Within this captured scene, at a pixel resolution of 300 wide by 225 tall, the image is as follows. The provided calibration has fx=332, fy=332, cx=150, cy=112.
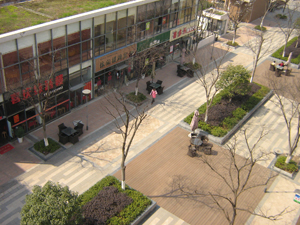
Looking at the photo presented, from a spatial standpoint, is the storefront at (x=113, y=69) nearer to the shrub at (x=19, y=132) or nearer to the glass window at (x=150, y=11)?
the glass window at (x=150, y=11)

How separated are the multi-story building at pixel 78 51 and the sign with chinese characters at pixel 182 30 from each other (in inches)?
5.4

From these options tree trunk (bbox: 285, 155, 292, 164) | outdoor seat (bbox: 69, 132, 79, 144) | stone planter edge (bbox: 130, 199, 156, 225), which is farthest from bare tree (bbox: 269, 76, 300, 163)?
outdoor seat (bbox: 69, 132, 79, 144)

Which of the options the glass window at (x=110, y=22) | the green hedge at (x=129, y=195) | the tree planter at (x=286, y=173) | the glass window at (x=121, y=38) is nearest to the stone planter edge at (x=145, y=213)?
the green hedge at (x=129, y=195)

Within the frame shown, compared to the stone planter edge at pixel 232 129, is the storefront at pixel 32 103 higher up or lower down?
higher up

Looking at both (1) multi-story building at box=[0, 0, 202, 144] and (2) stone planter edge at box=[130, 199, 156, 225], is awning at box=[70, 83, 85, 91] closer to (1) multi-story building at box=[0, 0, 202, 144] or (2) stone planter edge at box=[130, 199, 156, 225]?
(1) multi-story building at box=[0, 0, 202, 144]

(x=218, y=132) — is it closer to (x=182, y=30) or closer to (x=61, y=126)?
(x=61, y=126)

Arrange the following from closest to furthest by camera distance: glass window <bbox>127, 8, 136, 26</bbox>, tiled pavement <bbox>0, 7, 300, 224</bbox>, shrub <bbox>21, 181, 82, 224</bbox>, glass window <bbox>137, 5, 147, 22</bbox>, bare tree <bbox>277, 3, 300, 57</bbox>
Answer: shrub <bbox>21, 181, 82, 224</bbox>
tiled pavement <bbox>0, 7, 300, 224</bbox>
glass window <bbox>127, 8, 136, 26</bbox>
glass window <bbox>137, 5, 147, 22</bbox>
bare tree <bbox>277, 3, 300, 57</bbox>

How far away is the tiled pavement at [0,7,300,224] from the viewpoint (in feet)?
70.0

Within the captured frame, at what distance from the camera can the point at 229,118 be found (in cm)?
3028

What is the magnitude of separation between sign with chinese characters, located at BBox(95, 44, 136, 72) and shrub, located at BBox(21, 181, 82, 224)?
16.4 meters

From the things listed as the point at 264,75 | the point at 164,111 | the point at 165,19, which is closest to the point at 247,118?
the point at 164,111

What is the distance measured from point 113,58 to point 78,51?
4438 mm

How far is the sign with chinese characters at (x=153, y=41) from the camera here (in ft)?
115

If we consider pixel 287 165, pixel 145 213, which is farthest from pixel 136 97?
pixel 287 165
